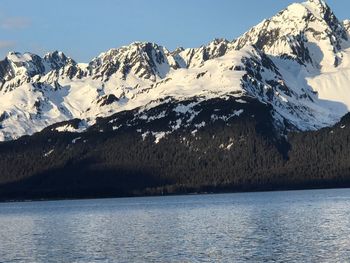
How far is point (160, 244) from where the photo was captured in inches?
4934

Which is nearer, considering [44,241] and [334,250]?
[334,250]

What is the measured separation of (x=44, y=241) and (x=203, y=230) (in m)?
27.0

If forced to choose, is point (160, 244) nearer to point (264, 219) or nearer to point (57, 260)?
point (57, 260)

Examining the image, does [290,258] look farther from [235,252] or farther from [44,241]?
[44,241]

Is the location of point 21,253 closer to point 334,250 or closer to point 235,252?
point 235,252

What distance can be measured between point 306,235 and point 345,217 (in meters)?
35.8

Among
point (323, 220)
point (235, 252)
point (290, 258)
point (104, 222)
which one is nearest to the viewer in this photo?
point (290, 258)

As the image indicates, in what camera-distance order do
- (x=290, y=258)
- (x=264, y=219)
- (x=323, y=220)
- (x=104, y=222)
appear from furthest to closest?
(x=104, y=222) → (x=264, y=219) → (x=323, y=220) → (x=290, y=258)

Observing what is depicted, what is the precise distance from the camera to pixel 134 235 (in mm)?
144500

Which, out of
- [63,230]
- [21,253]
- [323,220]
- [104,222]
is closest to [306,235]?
[323,220]

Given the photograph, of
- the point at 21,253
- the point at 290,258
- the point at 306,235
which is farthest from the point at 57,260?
the point at 306,235

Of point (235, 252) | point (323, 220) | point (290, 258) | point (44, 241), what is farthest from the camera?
point (323, 220)

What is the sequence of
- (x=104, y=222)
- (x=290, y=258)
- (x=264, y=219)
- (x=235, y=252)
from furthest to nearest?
(x=104, y=222) → (x=264, y=219) → (x=235, y=252) → (x=290, y=258)

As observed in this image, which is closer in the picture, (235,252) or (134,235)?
(235,252)
